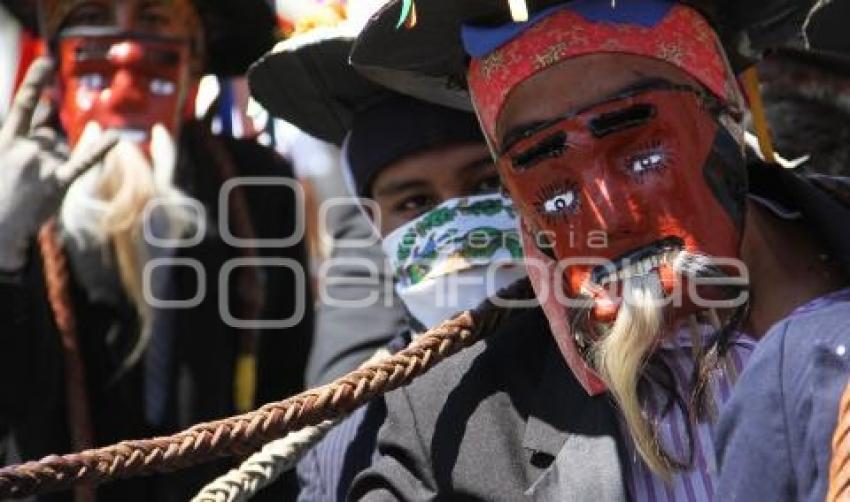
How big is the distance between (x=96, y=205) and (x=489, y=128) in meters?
1.47

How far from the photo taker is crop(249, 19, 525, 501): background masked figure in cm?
300

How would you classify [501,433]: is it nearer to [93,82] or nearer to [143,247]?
[143,247]

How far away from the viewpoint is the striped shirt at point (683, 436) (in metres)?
2.37

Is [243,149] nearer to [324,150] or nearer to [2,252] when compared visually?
[324,150]

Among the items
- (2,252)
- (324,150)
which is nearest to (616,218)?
(2,252)

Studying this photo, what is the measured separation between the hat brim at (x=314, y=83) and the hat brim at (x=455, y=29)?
0.20 metres

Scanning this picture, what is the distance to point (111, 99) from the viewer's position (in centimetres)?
377

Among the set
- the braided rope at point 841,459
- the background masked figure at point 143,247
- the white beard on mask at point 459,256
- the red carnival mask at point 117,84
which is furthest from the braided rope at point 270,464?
the braided rope at point 841,459

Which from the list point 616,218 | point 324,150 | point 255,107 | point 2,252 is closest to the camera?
point 616,218

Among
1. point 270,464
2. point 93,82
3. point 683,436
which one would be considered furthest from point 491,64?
point 93,82

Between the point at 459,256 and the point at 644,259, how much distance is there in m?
0.71

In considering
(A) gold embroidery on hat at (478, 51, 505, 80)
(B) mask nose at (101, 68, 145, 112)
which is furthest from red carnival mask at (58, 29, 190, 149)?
(A) gold embroidery on hat at (478, 51, 505, 80)

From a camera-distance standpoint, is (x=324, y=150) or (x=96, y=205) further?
(x=324, y=150)

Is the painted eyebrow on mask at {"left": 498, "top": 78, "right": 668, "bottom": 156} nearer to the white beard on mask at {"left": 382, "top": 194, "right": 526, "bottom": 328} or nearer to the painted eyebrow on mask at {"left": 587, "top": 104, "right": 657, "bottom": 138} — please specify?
the painted eyebrow on mask at {"left": 587, "top": 104, "right": 657, "bottom": 138}
